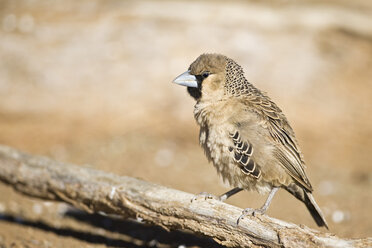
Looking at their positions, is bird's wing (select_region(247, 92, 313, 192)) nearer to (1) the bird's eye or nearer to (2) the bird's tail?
(2) the bird's tail

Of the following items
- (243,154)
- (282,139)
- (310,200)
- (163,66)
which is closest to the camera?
(243,154)

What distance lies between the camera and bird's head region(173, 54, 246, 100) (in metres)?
4.85

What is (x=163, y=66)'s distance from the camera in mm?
7777

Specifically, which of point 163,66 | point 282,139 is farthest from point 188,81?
point 163,66

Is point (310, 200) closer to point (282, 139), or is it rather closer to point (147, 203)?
point (282, 139)

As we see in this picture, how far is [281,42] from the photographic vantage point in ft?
25.2

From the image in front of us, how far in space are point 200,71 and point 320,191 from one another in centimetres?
343

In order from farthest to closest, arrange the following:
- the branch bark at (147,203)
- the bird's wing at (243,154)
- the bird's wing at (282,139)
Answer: the bird's wing at (282,139), the bird's wing at (243,154), the branch bark at (147,203)

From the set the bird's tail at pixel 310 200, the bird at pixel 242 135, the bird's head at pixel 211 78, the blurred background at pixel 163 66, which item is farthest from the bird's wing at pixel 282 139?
the blurred background at pixel 163 66

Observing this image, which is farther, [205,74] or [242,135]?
[205,74]

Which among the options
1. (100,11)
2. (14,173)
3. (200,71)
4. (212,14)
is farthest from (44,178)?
(212,14)

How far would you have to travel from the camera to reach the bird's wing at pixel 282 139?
462 centimetres

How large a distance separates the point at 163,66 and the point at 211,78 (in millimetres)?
3006

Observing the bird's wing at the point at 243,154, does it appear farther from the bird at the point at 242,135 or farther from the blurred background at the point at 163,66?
the blurred background at the point at 163,66
